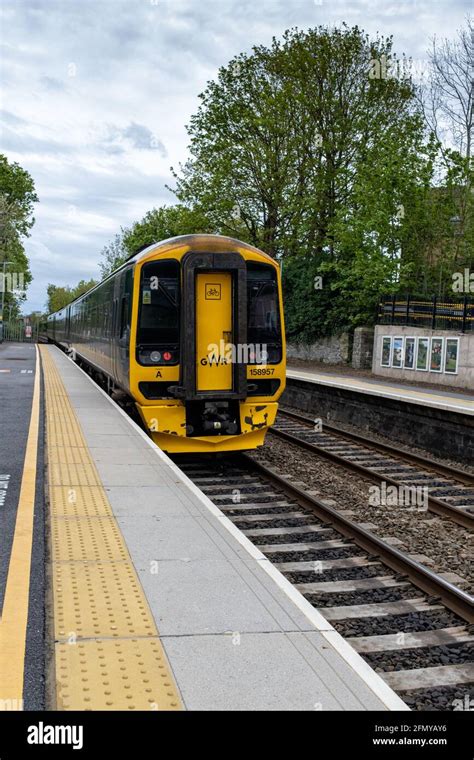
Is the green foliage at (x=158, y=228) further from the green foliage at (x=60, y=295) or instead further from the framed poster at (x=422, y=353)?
the green foliage at (x=60, y=295)

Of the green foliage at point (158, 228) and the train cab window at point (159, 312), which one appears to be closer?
the train cab window at point (159, 312)

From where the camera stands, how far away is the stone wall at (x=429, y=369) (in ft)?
65.8

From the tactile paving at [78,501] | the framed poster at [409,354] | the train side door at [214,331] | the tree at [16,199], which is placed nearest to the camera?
the tactile paving at [78,501]

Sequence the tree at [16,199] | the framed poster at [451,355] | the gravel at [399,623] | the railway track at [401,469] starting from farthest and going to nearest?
the tree at [16,199]
the framed poster at [451,355]
the railway track at [401,469]
the gravel at [399,623]

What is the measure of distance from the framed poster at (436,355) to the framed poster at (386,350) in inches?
121

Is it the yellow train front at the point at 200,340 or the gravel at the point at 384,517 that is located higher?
the yellow train front at the point at 200,340

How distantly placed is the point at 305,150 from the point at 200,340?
2380cm

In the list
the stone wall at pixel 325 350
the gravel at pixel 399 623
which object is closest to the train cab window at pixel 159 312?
the gravel at pixel 399 623

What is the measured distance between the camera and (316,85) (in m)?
31.5

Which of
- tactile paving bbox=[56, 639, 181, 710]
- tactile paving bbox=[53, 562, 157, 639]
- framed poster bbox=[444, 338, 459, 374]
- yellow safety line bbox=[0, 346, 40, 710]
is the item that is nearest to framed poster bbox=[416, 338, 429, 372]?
framed poster bbox=[444, 338, 459, 374]

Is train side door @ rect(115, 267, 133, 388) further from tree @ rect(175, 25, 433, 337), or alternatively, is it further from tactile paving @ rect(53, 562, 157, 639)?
tree @ rect(175, 25, 433, 337)

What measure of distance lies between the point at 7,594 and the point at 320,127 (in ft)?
100

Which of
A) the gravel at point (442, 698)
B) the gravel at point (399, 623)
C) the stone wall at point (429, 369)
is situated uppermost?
the stone wall at point (429, 369)

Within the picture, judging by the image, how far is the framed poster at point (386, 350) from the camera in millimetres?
24536
